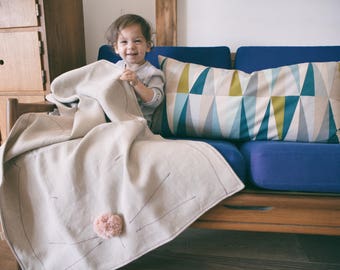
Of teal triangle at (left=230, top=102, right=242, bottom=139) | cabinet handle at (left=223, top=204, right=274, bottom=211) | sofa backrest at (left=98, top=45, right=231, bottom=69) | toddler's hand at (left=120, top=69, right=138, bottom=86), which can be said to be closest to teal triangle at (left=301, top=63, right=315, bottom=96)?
teal triangle at (left=230, top=102, right=242, bottom=139)

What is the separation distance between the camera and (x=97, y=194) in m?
0.67

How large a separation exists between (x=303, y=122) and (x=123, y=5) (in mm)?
1116

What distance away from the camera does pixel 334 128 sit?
893mm

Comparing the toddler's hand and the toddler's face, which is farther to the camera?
the toddler's face

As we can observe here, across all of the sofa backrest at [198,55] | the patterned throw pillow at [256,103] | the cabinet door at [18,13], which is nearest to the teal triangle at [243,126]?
the patterned throw pillow at [256,103]

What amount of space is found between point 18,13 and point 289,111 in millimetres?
1187

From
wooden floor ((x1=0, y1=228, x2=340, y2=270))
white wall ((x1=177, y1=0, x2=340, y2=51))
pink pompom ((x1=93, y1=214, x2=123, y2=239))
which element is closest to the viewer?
pink pompom ((x1=93, y1=214, x2=123, y2=239))

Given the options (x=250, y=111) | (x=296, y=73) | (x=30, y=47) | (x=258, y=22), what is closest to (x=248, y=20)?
(x=258, y=22)

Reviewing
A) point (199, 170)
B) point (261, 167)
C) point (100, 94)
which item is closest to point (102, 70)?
point (100, 94)

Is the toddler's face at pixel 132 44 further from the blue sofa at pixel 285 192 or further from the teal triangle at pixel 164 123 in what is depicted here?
the blue sofa at pixel 285 192

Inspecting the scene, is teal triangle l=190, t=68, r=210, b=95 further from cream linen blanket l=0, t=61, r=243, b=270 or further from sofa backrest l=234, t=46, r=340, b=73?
cream linen blanket l=0, t=61, r=243, b=270

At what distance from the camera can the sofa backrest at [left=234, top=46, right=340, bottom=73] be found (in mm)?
1103

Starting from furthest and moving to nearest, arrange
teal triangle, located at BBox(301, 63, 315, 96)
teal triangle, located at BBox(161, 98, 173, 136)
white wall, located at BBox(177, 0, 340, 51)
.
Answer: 1. white wall, located at BBox(177, 0, 340, 51)
2. teal triangle, located at BBox(161, 98, 173, 136)
3. teal triangle, located at BBox(301, 63, 315, 96)

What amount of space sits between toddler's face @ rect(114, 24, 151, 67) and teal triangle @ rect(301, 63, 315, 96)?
24.7 inches
